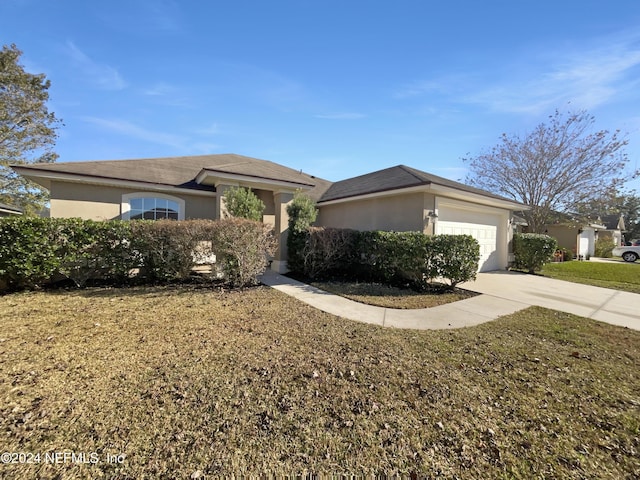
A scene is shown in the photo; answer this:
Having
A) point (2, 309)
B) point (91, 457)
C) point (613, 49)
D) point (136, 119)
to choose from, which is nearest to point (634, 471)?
point (91, 457)

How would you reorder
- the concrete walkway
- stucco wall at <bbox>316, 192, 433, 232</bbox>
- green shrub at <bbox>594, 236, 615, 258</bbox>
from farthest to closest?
green shrub at <bbox>594, 236, 615, 258</bbox> → stucco wall at <bbox>316, 192, 433, 232</bbox> → the concrete walkway

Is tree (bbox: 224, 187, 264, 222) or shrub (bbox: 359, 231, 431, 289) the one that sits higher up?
tree (bbox: 224, 187, 264, 222)

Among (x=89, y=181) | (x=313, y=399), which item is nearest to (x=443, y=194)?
(x=313, y=399)

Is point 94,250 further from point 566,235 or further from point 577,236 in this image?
point 566,235

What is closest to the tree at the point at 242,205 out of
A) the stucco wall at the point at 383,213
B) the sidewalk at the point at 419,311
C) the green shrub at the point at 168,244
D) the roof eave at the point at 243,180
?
the roof eave at the point at 243,180

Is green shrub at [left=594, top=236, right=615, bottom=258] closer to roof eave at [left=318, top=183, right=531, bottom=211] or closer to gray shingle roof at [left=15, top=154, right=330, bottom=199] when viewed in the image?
roof eave at [left=318, top=183, right=531, bottom=211]

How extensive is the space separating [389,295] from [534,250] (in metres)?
9.65

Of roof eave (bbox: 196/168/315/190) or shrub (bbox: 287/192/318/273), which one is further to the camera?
roof eave (bbox: 196/168/315/190)

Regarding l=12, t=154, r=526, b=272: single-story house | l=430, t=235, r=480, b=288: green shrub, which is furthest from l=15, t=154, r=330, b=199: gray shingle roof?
l=430, t=235, r=480, b=288: green shrub

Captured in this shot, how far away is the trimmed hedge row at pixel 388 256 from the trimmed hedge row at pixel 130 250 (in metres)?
1.97

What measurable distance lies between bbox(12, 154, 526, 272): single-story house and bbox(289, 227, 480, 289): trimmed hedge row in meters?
1.71

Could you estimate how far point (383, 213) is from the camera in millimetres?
11031

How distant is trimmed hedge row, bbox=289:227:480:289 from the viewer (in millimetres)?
7586

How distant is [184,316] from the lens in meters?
5.14
